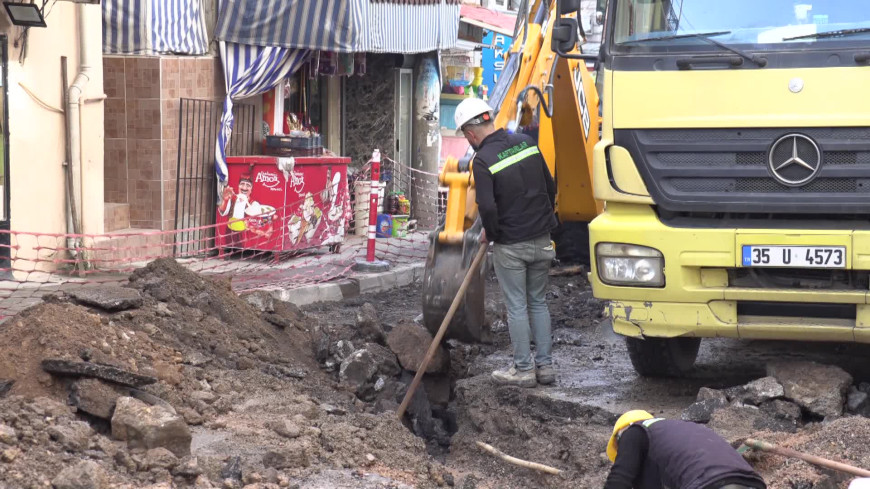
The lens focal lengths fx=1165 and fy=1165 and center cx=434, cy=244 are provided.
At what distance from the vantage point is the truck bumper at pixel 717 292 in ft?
21.5

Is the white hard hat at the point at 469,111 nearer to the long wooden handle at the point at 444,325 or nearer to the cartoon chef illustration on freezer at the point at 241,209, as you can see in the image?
the long wooden handle at the point at 444,325

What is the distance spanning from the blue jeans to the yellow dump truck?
0.81 m

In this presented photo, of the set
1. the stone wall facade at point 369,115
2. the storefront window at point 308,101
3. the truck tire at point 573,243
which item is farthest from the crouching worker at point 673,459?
the stone wall facade at point 369,115

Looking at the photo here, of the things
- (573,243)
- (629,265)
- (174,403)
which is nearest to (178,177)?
(573,243)

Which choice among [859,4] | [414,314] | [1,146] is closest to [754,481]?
[859,4]

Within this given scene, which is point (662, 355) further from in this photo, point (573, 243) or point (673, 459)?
point (573, 243)

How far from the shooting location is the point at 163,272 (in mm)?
8586

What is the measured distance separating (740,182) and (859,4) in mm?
1199

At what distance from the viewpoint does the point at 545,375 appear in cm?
794

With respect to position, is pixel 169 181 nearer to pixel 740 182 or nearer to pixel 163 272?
pixel 163 272

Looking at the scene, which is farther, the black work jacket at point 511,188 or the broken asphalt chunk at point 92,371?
the black work jacket at point 511,188

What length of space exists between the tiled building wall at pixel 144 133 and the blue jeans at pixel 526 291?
6241mm

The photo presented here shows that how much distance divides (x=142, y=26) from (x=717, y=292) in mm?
Result: 8175

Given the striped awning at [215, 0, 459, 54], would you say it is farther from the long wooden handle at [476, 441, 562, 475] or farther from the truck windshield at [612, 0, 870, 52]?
the long wooden handle at [476, 441, 562, 475]
